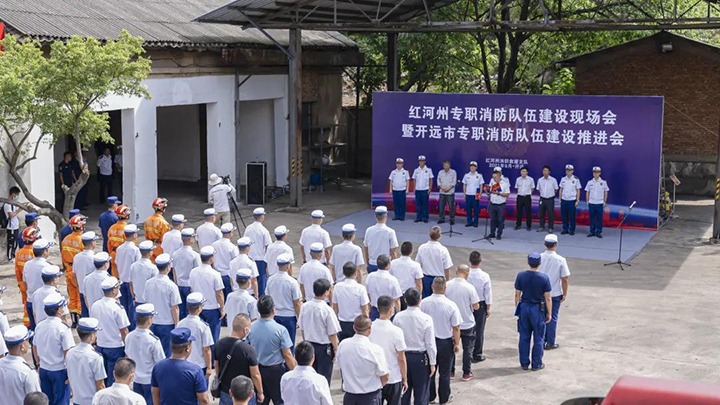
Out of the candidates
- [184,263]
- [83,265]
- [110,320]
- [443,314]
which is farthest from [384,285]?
[83,265]

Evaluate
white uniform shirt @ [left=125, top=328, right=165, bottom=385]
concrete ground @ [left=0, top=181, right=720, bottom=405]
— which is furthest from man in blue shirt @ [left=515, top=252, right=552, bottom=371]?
white uniform shirt @ [left=125, top=328, right=165, bottom=385]

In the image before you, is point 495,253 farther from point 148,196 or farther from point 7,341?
point 7,341

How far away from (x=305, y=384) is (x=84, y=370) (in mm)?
2088

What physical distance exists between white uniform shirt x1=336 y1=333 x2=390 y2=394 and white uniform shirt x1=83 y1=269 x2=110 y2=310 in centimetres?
364

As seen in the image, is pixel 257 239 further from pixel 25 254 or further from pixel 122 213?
pixel 25 254

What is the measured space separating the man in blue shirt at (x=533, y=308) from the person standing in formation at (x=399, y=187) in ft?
33.2

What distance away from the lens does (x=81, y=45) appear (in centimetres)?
1410

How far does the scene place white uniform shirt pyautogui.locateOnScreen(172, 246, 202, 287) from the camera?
40.0 feet

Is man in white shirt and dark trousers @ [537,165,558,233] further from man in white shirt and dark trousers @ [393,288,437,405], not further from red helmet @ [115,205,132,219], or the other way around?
man in white shirt and dark trousers @ [393,288,437,405]

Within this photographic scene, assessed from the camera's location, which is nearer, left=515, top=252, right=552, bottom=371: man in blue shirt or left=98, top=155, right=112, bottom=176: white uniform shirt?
left=515, top=252, right=552, bottom=371: man in blue shirt

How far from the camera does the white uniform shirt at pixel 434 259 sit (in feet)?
41.2

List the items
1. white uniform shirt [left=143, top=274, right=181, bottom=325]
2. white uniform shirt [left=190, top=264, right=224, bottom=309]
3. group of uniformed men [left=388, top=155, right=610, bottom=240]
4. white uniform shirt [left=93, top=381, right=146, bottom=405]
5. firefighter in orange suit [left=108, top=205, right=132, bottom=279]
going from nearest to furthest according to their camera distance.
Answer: white uniform shirt [left=93, top=381, right=146, bottom=405], white uniform shirt [left=143, top=274, right=181, bottom=325], white uniform shirt [left=190, top=264, right=224, bottom=309], firefighter in orange suit [left=108, top=205, right=132, bottom=279], group of uniformed men [left=388, top=155, right=610, bottom=240]

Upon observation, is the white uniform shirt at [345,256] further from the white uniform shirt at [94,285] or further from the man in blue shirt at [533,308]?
the white uniform shirt at [94,285]

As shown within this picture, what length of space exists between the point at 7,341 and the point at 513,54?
2069cm
